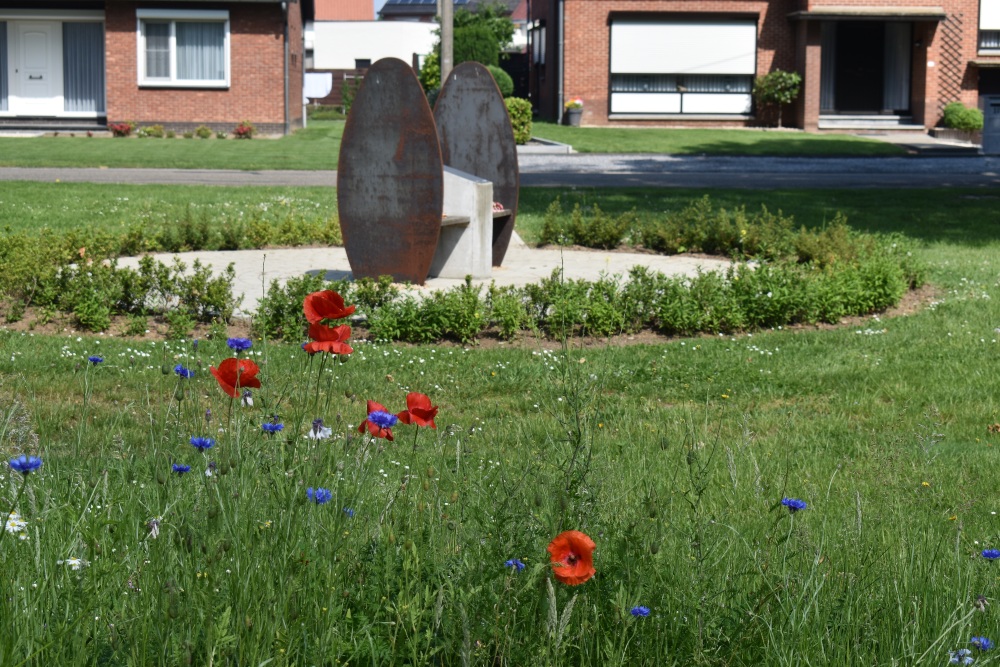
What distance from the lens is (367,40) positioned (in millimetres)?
65438

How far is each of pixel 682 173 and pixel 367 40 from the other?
44826 mm

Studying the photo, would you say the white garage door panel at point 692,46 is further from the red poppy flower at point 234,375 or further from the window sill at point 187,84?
the red poppy flower at point 234,375

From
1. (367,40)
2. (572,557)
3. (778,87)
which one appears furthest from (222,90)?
(367,40)

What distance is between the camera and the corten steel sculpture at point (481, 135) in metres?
11.4

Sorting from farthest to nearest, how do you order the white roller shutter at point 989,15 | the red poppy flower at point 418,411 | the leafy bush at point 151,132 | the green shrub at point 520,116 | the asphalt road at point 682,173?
the white roller shutter at point 989,15, the leafy bush at point 151,132, the green shrub at point 520,116, the asphalt road at point 682,173, the red poppy flower at point 418,411

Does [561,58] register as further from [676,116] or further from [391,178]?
[391,178]

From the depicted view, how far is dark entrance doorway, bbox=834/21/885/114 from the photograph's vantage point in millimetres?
40125

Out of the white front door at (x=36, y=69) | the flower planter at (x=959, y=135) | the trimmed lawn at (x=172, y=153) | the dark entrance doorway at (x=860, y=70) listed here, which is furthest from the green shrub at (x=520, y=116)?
the dark entrance doorway at (x=860, y=70)

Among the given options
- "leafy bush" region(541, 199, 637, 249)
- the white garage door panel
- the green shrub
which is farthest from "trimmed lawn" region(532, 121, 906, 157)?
"leafy bush" region(541, 199, 637, 249)

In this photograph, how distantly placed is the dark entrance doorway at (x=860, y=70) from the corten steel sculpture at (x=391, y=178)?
33.3 meters

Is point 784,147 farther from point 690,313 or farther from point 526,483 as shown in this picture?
point 526,483

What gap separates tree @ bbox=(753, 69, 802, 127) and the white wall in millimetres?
29852

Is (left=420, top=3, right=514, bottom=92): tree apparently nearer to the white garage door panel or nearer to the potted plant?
the potted plant

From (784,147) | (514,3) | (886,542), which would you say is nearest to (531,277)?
(886,542)
